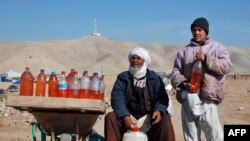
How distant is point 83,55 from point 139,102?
4496 inches

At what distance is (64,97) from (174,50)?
470 ft

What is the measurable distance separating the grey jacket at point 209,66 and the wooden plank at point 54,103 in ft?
2.94

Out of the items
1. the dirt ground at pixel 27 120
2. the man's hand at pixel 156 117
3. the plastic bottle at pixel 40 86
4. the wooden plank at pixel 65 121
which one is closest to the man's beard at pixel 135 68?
the man's hand at pixel 156 117

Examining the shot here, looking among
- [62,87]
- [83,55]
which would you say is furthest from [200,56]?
[83,55]

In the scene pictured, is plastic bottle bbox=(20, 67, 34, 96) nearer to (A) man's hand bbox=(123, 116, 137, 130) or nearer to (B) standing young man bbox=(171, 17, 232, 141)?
(A) man's hand bbox=(123, 116, 137, 130)

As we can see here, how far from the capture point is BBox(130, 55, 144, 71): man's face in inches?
213

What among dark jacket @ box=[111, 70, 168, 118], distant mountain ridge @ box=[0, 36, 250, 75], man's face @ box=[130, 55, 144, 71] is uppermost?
distant mountain ridge @ box=[0, 36, 250, 75]

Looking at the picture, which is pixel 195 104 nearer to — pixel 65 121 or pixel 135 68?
pixel 135 68

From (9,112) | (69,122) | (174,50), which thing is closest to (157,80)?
(69,122)

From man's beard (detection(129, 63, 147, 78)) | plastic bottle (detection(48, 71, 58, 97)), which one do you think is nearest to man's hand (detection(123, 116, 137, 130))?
man's beard (detection(129, 63, 147, 78))

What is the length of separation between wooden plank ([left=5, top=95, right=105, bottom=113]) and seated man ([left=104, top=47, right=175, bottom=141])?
19 centimetres

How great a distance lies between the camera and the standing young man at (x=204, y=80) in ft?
17.1

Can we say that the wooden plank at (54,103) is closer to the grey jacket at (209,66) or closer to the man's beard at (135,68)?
the man's beard at (135,68)

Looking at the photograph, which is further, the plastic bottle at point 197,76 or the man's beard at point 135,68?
the man's beard at point 135,68
